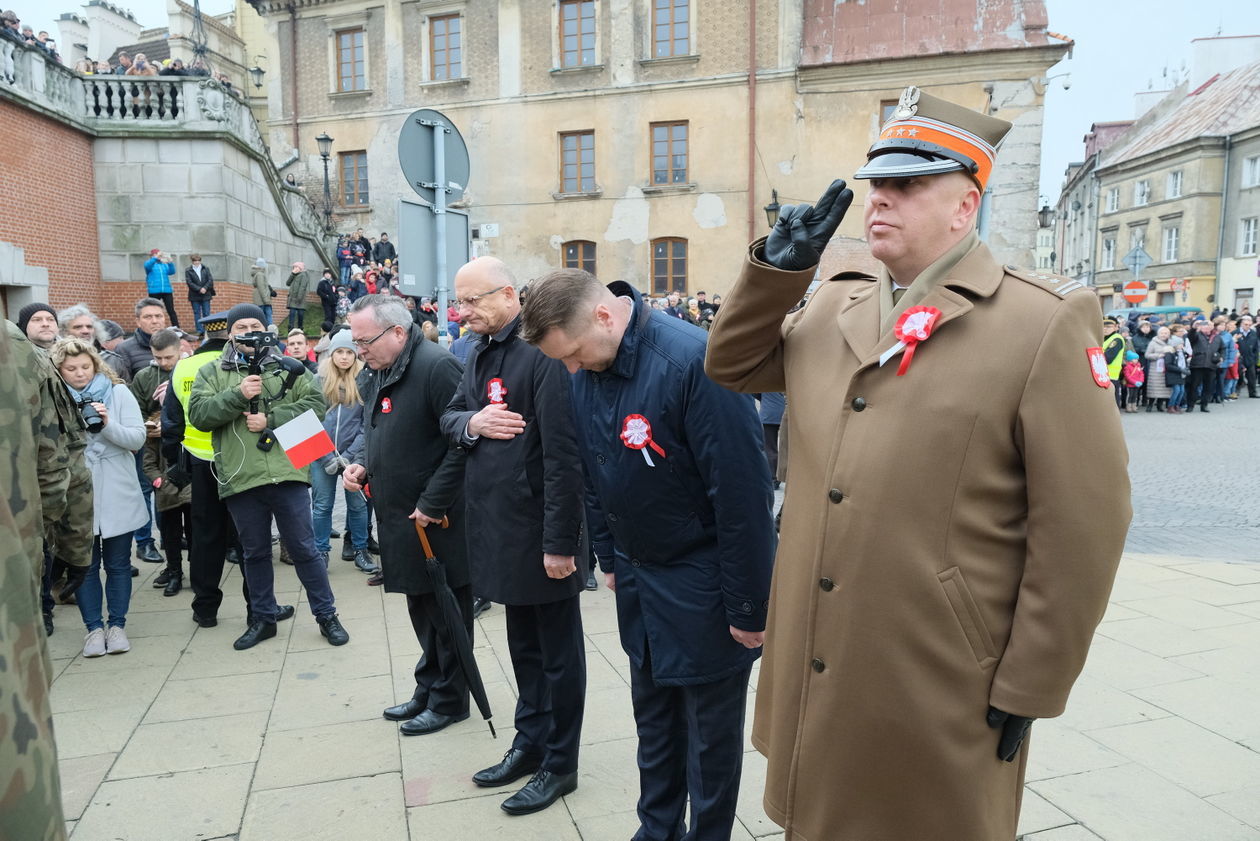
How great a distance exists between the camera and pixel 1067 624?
5.45ft

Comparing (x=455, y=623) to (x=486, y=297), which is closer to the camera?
(x=486, y=297)

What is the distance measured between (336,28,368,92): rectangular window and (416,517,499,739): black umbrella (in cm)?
2800

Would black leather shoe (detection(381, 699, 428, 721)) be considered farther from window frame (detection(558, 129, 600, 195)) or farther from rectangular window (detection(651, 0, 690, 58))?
rectangular window (detection(651, 0, 690, 58))

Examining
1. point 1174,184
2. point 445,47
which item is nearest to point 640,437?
point 445,47

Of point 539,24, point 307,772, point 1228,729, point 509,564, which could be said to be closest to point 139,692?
point 307,772

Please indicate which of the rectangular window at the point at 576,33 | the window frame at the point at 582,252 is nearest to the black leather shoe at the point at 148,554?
the window frame at the point at 582,252

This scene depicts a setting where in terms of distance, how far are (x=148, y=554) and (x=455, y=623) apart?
4.79 meters

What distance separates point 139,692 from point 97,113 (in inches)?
665

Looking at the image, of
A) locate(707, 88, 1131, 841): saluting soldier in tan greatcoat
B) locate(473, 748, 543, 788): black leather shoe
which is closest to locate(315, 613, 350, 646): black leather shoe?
locate(473, 748, 543, 788): black leather shoe

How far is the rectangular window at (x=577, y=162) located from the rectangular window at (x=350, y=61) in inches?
282

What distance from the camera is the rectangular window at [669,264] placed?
88.0ft

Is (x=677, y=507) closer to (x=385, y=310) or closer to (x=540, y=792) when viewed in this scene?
(x=540, y=792)

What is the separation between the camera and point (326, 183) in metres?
25.8

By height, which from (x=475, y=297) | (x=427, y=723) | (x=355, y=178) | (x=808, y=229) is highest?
(x=355, y=178)
